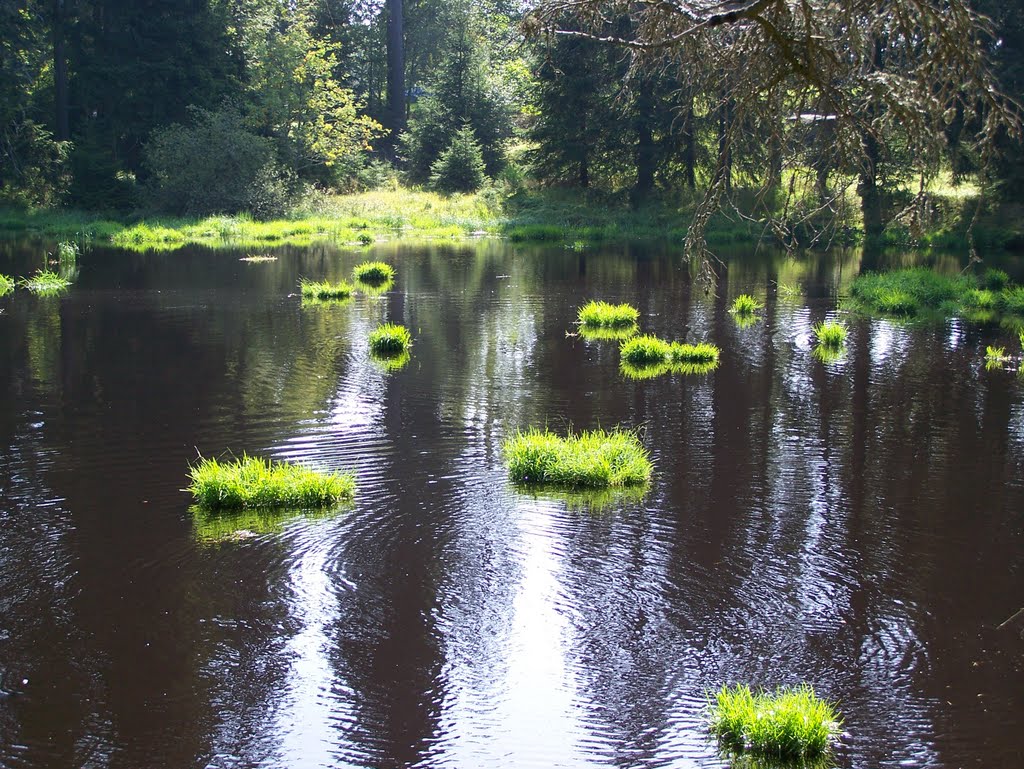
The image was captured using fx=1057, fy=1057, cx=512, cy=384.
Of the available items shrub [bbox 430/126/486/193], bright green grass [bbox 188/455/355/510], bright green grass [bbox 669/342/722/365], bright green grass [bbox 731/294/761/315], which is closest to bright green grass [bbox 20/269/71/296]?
bright green grass [bbox 669/342/722/365]

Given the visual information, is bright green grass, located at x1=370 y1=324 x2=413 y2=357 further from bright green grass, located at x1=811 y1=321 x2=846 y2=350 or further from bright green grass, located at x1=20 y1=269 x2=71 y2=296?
bright green grass, located at x1=20 y1=269 x2=71 y2=296

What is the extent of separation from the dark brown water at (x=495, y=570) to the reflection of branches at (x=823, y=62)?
2.81 metres

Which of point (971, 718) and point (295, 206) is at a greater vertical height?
point (295, 206)

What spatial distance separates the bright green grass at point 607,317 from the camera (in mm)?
20312

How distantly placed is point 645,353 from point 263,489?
8.42 meters

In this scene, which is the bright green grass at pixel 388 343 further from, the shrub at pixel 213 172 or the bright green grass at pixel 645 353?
the shrub at pixel 213 172

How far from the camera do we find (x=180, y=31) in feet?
159

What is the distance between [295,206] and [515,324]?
99.8 ft

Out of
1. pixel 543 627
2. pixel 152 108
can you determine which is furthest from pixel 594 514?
pixel 152 108

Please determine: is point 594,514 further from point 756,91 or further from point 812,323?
point 812,323

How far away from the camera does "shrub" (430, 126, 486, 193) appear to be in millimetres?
52500

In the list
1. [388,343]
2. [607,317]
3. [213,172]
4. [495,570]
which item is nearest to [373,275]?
[607,317]

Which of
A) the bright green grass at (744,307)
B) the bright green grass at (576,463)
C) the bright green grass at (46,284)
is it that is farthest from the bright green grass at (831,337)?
the bright green grass at (46,284)

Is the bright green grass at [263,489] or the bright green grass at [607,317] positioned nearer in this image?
the bright green grass at [263,489]
